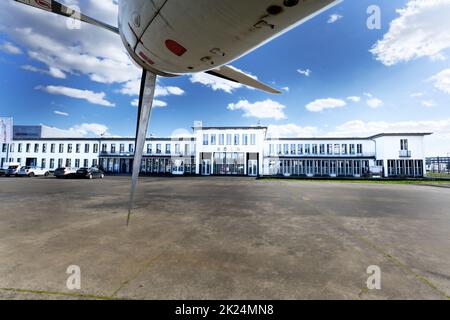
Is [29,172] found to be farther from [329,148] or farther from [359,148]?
[359,148]

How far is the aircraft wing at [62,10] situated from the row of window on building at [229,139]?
38.6m

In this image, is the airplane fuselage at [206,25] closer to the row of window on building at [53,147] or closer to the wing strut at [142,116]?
the wing strut at [142,116]

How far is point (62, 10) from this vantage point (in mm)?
2533

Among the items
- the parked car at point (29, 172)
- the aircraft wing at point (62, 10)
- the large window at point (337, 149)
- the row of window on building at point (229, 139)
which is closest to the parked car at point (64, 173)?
the parked car at point (29, 172)

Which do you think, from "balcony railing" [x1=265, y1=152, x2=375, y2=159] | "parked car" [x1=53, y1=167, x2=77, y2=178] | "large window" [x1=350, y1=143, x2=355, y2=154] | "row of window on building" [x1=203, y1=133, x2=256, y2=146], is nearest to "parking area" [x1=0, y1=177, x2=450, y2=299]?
"parked car" [x1=53, y1=167, x2=77, y2=178]

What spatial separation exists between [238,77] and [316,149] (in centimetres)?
4393

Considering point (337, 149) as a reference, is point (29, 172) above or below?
below

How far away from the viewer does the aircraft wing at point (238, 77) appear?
3.40 m

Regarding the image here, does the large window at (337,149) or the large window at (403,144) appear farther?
the large window at (337,149)

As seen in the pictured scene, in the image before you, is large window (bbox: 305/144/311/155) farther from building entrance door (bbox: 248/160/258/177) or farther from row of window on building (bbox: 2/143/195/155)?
row of window on building (bbox: 2/143/195/155)

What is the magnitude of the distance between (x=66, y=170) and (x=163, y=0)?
29.8 m

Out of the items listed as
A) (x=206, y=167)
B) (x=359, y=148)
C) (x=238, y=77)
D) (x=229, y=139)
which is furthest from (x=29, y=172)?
(x=359, y=148)

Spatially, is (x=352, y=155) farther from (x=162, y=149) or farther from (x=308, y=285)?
(x=308, y=285)

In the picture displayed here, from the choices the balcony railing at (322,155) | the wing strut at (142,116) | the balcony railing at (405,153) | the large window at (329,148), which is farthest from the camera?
the large window at (329,148)
